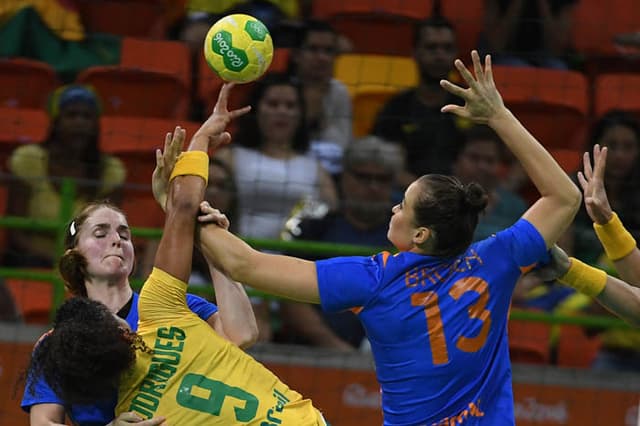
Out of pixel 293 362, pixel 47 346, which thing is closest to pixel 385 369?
pixel 47 346

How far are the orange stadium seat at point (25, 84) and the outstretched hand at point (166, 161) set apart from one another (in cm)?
371

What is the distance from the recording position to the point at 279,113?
6.80 m

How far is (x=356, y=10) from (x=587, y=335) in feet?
8.20

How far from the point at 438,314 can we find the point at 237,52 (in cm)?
112

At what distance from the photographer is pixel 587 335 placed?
21.8ft

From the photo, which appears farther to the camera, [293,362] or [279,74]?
[279,74]

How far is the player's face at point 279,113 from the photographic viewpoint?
6801mm

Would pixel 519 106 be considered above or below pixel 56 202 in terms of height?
above

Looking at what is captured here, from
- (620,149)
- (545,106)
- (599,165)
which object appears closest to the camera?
(599,165)

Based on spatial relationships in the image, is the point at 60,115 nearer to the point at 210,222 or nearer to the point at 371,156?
the point at 371,156

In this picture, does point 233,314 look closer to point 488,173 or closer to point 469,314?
point 469,314

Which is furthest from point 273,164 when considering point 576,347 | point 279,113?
point 576,347

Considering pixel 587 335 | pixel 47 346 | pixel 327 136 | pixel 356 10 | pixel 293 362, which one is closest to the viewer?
pixel 47 346

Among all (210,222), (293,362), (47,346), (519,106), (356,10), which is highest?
(356,10)
